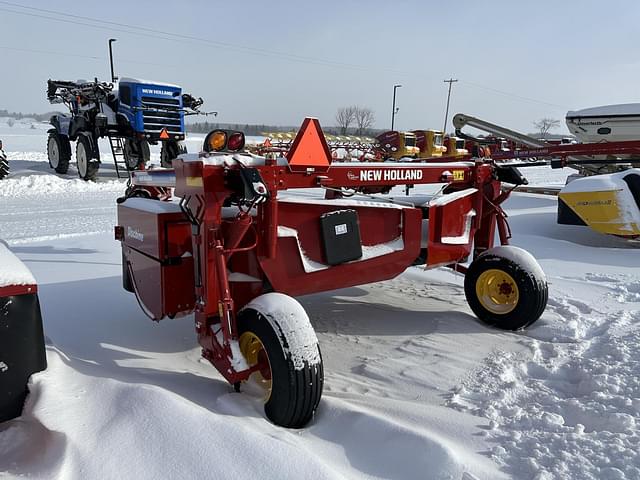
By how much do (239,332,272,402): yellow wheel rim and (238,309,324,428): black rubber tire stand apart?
6.8 inches

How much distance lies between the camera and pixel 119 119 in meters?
12.8

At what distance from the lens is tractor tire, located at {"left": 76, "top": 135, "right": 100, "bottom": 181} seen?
12.5m

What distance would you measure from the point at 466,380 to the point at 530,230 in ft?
19.0

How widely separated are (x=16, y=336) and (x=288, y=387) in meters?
1.24

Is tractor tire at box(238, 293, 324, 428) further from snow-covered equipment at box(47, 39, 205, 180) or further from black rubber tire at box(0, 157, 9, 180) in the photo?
black rubber tire at box(0, 157, 9, 180)

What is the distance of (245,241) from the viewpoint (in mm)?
2918

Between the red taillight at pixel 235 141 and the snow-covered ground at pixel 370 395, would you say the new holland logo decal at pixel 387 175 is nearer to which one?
the red taillight at pixel 235 141

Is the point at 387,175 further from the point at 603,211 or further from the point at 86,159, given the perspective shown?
the point at 86,159

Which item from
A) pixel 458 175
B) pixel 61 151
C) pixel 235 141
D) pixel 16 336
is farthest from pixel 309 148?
pixel 61 151

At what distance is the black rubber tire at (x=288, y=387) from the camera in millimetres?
2391

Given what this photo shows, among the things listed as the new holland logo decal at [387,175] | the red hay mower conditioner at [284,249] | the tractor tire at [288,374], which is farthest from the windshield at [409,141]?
the tractor tire at [288,374]

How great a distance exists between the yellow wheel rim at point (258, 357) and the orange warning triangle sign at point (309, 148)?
0.97m

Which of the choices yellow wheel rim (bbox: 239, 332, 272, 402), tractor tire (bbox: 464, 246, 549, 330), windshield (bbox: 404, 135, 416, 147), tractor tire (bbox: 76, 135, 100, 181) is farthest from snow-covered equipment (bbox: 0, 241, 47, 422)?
windshield (bbox: 404, 135, 416, 147)

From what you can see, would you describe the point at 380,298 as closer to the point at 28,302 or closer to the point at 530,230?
the point at 28,302
